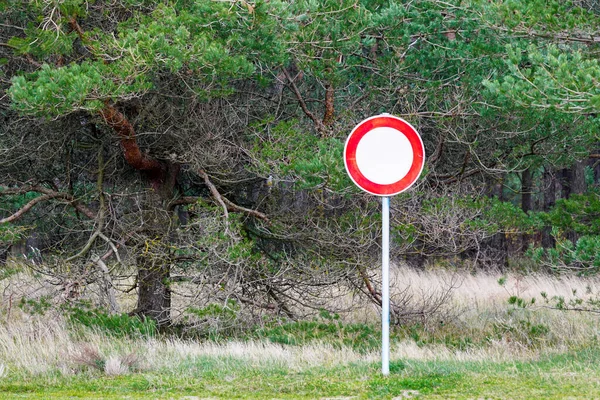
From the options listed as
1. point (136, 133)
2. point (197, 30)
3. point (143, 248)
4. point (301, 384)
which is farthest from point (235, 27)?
point (301, 384)

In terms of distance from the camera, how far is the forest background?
10.0 m

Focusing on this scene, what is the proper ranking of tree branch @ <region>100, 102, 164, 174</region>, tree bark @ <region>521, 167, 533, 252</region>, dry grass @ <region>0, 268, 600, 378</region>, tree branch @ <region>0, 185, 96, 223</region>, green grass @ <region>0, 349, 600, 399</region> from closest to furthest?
green grass @ <region>0, 349, 600, 399</region> → dry grass @ <region>0, 268, 600, 378</region> → tree branch @ <region>100, 102, 164, 174</region> → tree branch @ <region>0, 185, 96, 223</region> → tree bark @ <region>521, 167, 533, 252</region>

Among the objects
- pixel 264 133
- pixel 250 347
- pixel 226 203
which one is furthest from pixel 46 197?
pixel 250 347

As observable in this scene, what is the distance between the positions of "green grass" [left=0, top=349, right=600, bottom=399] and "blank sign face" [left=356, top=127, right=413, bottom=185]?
5.71 feet

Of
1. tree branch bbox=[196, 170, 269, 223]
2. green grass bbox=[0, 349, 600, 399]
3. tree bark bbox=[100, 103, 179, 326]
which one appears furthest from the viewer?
tree branch bbox=[196, 170, 269, 223]

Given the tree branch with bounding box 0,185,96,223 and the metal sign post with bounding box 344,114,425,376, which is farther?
the tree branch with bounding box 0,185,96,223

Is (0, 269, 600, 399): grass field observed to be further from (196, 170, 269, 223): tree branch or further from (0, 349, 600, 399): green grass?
(196, 170, 269, 223): tree branch

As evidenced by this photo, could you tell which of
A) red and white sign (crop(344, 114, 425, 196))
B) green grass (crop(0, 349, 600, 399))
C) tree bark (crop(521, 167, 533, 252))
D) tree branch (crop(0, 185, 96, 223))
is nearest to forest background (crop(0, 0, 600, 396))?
tree branch (crop(0, 185, 96, 223))

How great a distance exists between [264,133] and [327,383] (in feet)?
19.3

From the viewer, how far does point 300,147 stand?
1108 cm

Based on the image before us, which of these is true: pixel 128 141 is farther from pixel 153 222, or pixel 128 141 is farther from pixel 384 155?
pixel 384 155

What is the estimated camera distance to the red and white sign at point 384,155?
23.3 feet

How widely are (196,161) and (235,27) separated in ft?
8.14

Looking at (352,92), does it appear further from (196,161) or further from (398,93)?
(196,161)
